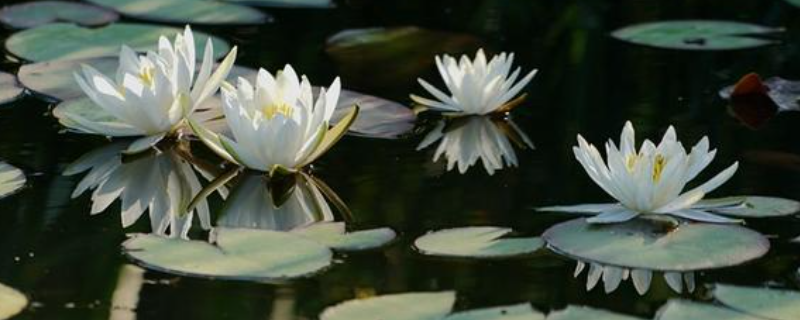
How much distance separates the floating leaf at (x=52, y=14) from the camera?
3.43 m

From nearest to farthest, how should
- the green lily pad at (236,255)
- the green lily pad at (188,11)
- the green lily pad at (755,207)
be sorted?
the green lily pad at (236,255) → the green lily pad at (755,207) → the green lily pad at (188,11)

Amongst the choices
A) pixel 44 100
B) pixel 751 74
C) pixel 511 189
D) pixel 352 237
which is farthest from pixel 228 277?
pixel 751 74

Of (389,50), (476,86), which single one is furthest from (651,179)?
(389,50)

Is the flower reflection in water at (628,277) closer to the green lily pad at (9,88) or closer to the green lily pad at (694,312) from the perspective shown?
the green lily pad at (694,312)

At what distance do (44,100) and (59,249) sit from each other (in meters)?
0.85

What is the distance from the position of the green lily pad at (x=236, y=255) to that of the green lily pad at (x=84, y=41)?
113 centimetres

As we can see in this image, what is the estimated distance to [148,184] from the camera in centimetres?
243

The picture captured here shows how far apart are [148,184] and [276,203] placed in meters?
0.24

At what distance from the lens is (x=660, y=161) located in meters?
2.17

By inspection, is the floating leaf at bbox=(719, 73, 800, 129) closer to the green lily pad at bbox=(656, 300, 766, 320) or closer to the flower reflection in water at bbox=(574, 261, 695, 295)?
the flower reflection in water at bbox=(574, 261, 695, 295)

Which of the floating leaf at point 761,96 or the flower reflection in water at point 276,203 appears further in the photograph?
the floating leaf at point 761,96

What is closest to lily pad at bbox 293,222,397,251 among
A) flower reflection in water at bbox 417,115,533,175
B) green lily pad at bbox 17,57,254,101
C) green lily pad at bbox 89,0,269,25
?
flower reflection in water at bbox 417,115,533,175

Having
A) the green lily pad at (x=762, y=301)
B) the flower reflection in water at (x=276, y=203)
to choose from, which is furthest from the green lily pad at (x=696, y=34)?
the green lily pad at (x=762, y=301)

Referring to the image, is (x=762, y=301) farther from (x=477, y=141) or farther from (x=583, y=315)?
(x=477, y=141)
